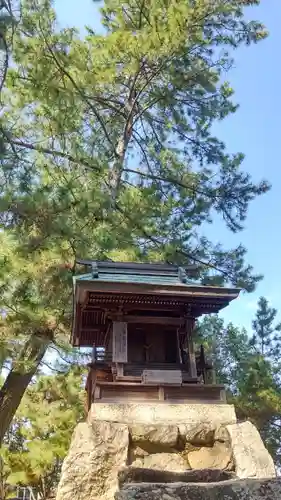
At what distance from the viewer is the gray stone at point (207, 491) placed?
1420 millimetres

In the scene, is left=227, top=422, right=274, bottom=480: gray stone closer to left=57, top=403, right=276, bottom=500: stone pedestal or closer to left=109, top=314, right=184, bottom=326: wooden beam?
left=57, top=403, right=276, bottom=500: stone pedestal

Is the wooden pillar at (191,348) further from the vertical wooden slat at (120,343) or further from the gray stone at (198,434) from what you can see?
the vertical wooden slat at (120,343)

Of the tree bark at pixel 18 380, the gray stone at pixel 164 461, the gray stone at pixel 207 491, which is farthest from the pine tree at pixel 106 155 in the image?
the gray stone at pixel 207 491

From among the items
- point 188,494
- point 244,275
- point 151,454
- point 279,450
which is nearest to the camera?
point 188,494

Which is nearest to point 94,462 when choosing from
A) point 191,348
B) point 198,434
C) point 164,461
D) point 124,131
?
point 164,461

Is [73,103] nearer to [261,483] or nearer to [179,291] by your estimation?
[179,291]

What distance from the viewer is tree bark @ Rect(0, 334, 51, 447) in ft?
24.4

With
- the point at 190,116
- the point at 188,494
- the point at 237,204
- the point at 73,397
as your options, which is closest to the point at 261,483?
the point at 188,494

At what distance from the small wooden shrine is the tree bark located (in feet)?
2.38

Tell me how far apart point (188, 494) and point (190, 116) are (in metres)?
13.2

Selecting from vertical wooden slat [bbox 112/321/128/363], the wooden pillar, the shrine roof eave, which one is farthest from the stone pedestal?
the shrine roof eave

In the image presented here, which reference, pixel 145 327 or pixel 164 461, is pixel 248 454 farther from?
pixel 145 327

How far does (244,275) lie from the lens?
39.2 ft

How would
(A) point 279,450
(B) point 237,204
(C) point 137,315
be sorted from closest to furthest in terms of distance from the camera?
1. (C) point 137,315
2. (B) point 237,204
3. (A) point 279,450
